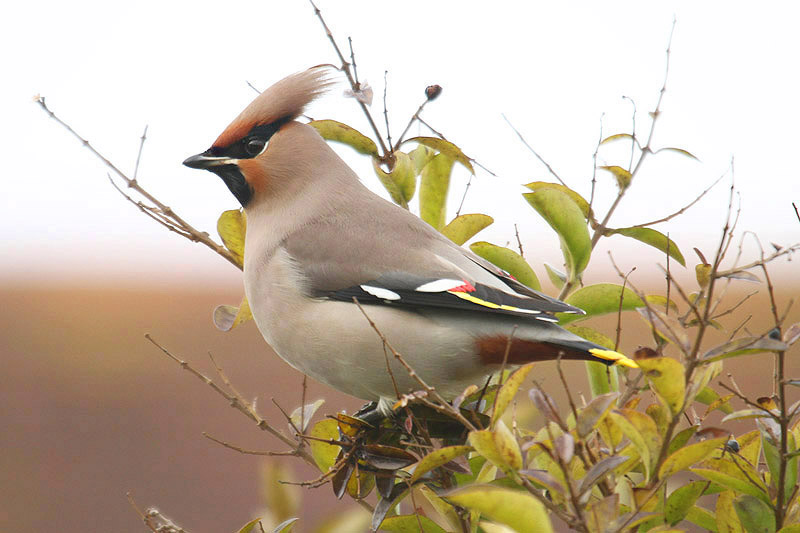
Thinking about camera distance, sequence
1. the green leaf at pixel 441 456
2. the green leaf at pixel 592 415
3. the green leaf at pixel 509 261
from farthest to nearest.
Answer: the green leaf at pixel 509 261
the green leaf at pixel 441 456
the green leaf at pixel 592 415

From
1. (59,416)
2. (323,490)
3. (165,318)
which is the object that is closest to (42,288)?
(165,318)

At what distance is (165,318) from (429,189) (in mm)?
7768

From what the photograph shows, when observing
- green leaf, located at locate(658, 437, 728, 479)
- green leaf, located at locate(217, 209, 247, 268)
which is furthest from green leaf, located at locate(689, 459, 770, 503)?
green leaf, located at locate(217, 209, 247, 268)

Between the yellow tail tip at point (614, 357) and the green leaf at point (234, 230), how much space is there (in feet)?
3.37

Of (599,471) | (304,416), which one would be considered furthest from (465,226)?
(599,471)

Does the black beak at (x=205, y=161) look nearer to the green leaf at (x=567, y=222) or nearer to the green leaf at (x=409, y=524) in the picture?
the green leaf at (x=567, y=222)

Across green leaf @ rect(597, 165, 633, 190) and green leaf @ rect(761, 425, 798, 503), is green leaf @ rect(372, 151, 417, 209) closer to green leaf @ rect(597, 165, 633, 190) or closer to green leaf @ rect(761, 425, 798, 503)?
green leaf @ rect(597, 165, 633, 190)

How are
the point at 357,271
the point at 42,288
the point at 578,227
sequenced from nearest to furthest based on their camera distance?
the point at 578,227
the point at 357,271
the point at 42,288

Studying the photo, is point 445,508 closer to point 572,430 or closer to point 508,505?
point 572,430

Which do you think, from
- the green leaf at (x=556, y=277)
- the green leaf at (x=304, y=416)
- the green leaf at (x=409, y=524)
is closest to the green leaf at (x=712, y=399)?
the green leaf at (x=556, y=277)

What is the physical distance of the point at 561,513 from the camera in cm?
139

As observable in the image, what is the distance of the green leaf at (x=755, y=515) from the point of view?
5.35ft

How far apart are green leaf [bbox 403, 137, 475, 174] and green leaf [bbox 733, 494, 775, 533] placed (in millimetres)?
949

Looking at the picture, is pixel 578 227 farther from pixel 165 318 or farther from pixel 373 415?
pixel 165 318
